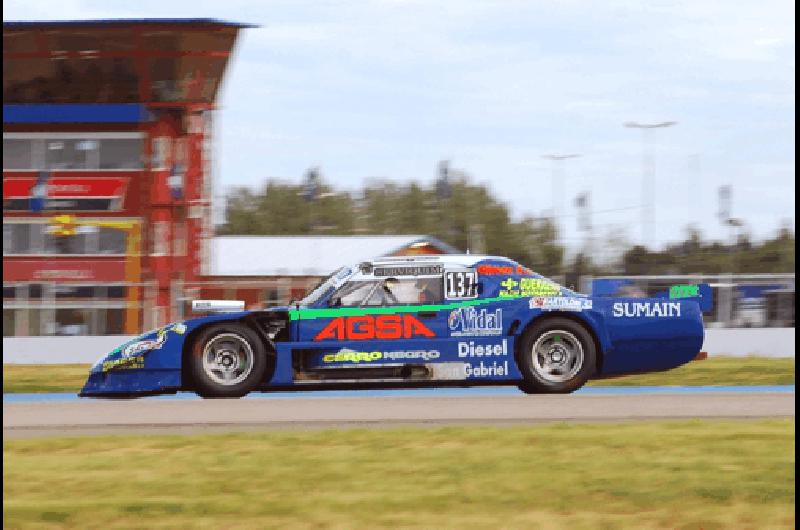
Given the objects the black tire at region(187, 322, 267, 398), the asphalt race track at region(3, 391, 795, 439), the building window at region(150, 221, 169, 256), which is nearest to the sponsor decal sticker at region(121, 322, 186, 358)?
the black tire at region(187, 322, 267, 398)

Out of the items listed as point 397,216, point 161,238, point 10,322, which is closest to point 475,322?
point 10,322

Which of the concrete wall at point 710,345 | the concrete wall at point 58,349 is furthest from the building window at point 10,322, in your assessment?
the concrete wall at point 710,345

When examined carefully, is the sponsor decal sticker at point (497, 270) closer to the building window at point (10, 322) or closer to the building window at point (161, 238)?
the building window at point (10, 322)

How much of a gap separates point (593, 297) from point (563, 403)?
1346 mm

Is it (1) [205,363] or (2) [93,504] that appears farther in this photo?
(1) [205,363]

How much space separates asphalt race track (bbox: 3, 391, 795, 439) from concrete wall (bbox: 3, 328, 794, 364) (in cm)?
857

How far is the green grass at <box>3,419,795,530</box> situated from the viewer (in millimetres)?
5672

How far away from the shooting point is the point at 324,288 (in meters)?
11.0

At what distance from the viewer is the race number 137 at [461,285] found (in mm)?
10844

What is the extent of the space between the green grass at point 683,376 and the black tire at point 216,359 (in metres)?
4.11

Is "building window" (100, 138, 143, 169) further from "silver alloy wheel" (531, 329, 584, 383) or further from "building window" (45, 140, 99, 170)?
"silver alloy wheel" (531, 329, 584, 383)

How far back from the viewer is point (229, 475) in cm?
666

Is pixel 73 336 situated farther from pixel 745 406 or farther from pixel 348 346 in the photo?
pixel 745 406

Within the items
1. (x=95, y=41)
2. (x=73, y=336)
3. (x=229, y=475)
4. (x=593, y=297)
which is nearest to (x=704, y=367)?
(x=593, y=297)
